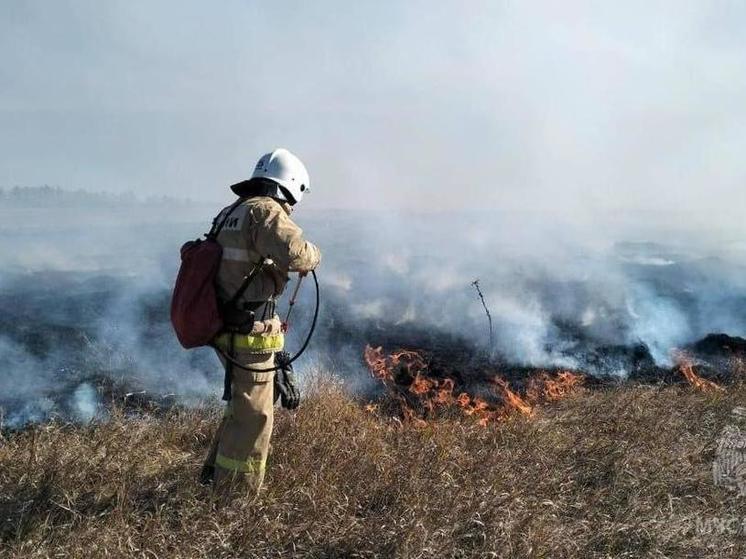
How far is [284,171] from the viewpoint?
11.5 ft

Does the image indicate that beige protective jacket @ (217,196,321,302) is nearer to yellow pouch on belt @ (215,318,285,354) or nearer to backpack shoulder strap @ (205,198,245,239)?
backpack shoulder strap @ (205,198,245,239)

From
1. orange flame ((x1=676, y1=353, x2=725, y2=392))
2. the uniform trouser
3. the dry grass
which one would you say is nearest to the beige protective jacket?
the uniform trouser

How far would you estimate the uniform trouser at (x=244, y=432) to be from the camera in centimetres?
324

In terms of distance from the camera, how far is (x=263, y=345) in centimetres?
334

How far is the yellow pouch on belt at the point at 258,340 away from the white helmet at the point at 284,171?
0.85 metres

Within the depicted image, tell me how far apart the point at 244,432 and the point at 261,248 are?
1103mm

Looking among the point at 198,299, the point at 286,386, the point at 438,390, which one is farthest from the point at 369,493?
the point at 438,390

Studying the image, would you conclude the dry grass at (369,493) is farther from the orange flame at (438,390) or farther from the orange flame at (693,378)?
the orange flame at (693,378)

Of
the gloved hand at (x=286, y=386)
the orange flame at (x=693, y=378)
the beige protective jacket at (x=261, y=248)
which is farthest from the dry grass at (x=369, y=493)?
the orange flame at (x=693, y=378)

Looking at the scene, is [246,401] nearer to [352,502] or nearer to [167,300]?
[352,502]

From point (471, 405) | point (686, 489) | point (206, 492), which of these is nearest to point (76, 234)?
point (471, 405)

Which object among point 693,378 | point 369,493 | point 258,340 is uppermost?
point 258,340

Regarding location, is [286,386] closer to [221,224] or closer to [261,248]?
[261,248]

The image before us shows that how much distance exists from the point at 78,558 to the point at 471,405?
15.2ft
